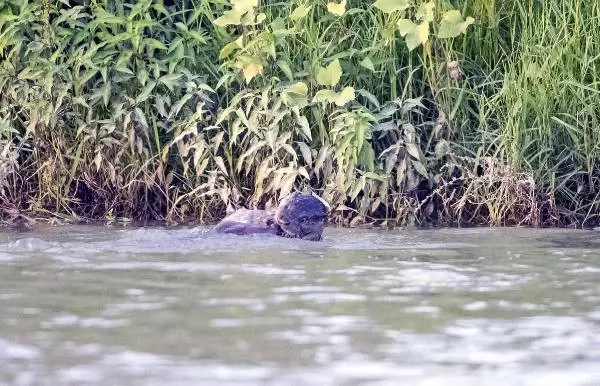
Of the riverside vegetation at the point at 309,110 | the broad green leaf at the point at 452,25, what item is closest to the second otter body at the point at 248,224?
the riverside vegetation at the point at 309,110

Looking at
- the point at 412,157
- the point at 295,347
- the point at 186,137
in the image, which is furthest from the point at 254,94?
the point at 295,347

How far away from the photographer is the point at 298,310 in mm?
4375

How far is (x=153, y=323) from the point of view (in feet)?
13.5

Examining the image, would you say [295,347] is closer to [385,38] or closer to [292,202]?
[292,202]

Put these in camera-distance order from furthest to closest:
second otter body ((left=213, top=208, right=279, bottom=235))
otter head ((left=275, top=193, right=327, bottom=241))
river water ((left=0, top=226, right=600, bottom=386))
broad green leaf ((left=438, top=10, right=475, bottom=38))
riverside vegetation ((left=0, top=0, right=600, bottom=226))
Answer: broad green leaf ((left=438, top=10, right=475, bottom=38))
riverside vegetation ((left=0, top=0, right=600, bottom=226))
second otter body ((left=213, top=208, right=279, bottom=235))
otter head ((left=275, top=193, right=327, bottom=241))
river water ((left=0, top=226, right=600, bottom=386))

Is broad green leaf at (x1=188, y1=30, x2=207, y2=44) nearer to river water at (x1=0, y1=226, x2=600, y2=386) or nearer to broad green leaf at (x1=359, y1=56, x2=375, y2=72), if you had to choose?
broad green leaf at (x1=359, y1=56, x2=375, y2=72)

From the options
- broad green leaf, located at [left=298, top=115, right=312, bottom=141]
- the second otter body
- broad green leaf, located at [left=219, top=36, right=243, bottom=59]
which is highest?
broad green leaf, located at [left=219, top=36, right=243, bottom=59]

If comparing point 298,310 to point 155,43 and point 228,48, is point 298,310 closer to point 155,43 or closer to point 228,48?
point 228,48

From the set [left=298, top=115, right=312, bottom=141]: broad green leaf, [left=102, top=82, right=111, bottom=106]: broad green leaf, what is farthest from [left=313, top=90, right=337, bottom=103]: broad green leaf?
[left=102, top=82, right=111, bottom=106]: broad green leaf

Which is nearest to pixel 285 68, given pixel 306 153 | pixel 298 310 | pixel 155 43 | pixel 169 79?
pixel 306 153

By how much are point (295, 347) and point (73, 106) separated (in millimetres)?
4797

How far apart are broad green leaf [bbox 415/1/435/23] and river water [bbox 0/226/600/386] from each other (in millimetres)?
1744

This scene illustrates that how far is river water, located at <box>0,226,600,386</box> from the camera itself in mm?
3443

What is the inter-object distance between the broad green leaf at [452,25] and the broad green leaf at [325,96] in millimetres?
728
